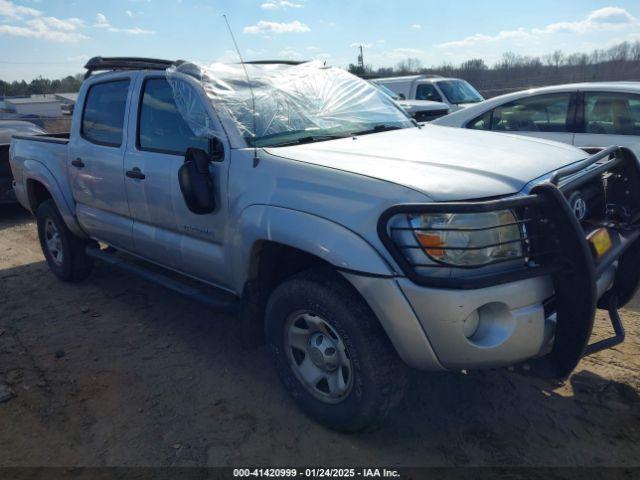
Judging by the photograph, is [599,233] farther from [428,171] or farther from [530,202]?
[428,171]

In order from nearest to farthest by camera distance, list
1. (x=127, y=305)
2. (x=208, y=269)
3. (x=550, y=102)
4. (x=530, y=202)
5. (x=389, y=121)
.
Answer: (x=530, y=202), (x=208, y=269), (x=389, y=121), (x=127, y=305), (x=550, y=102)

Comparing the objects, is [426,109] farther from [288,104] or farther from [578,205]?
[578,205]

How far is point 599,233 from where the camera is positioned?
9.23 feet

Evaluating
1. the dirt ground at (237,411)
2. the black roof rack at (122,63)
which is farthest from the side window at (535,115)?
the black roof rack at (122,63)

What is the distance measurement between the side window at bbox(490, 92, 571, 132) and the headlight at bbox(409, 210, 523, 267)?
4.35 metres

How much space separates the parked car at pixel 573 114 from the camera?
5.85m

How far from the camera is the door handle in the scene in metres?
3.96

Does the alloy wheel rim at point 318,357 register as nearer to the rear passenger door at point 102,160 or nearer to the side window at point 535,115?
the rear passenger door at point 102,160

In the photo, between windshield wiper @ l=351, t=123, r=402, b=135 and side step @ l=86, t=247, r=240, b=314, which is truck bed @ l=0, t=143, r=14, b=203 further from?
windshield wiper @ l=351, t=123, r=402, b=135

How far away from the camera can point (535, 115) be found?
646 cm

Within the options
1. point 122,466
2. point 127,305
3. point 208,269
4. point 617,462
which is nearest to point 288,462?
point 122,466

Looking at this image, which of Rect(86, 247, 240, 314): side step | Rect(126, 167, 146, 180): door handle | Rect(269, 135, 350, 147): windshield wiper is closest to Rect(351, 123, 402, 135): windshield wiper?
Rect(269, 135, 350, 147): windshield wiper

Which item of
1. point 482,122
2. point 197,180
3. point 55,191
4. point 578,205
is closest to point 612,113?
point 482,122

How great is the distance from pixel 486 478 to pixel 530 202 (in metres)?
1.31
